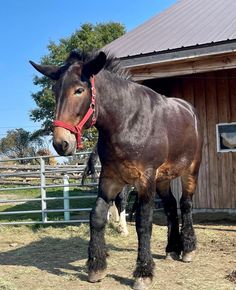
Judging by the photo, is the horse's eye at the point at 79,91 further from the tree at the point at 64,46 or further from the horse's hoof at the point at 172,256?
the tree at the point at 64,46

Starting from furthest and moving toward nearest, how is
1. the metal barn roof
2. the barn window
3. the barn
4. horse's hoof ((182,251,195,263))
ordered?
the barn window → the metal barn roof → the barn → horse's hoof ((182,251,195,263))

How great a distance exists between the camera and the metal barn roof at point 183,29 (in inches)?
306

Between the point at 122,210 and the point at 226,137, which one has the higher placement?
the point at 226,137

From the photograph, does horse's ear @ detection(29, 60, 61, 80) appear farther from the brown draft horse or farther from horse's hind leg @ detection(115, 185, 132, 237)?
horse's hind leg @ detection(115, 185, 132, 237)

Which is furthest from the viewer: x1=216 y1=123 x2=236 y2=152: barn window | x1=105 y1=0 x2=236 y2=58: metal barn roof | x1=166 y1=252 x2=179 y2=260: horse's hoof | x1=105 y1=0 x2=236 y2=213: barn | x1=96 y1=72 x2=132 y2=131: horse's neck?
x1=216 y1=123 x2=236 y2=152: barn window

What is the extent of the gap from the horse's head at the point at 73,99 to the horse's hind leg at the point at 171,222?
1929 mm

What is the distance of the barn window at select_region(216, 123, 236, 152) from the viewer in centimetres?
873

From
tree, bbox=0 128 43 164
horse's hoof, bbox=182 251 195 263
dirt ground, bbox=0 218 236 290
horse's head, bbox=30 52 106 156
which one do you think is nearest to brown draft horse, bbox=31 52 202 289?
horse's head, bbox=30 52 106 156

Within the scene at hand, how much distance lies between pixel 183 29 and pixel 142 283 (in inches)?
234

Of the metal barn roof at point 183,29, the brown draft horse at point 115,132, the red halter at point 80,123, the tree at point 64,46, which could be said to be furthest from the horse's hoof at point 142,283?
the tree at point 64,46

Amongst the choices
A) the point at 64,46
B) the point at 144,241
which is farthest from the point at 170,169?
the point at 64,46

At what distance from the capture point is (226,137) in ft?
28.8

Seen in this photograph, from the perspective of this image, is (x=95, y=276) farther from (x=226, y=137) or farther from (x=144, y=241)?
(x=226, y=137)

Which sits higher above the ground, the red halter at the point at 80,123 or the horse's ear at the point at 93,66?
the horse's ear at the point at 93,66
